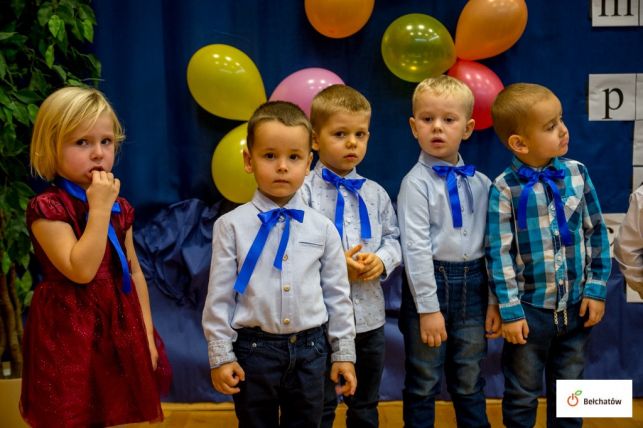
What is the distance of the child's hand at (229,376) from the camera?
5.24 ft

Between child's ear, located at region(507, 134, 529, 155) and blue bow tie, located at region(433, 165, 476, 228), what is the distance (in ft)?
0.47

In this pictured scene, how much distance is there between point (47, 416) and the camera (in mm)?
1568

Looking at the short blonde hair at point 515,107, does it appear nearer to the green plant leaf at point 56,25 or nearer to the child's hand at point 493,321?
the child's hand at point 493,321

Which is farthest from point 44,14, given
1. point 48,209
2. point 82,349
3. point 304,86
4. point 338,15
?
point 82,349

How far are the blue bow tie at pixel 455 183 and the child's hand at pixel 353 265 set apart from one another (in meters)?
0.32

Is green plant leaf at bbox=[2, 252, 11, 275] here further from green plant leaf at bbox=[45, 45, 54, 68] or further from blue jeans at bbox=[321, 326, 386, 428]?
blue jeans at bbox=[321, 326, 386, 428]

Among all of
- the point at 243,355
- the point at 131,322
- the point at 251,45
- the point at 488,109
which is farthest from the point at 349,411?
the point at 251,45

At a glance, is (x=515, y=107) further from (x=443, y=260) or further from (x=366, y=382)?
(x=366, y=382)

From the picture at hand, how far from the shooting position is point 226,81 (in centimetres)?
264

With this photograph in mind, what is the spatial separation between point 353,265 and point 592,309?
737 mm

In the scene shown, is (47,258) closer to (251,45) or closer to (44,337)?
(44,337)

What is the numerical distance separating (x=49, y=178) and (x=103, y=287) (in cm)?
30

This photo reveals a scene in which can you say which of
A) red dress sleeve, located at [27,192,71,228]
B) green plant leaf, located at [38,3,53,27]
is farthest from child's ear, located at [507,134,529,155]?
green plant leaf, located at [38,3,53,27]

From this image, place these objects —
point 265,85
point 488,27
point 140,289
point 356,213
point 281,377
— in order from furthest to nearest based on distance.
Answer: point 265,85, point 488,27, point 356,213, point 140,289, point 281,377
